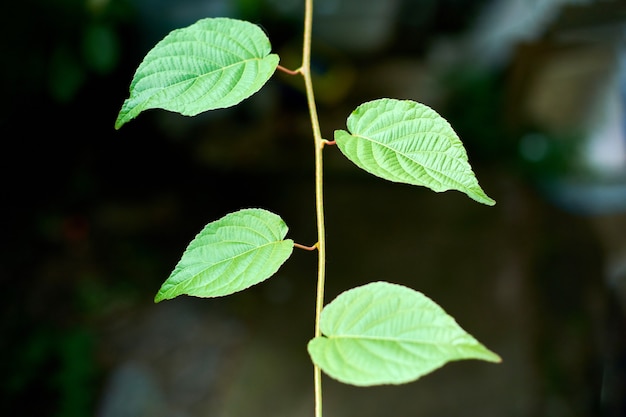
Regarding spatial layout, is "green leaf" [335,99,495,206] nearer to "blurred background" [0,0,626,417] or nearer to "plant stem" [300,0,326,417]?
"plant stem" [300,0,326,417]

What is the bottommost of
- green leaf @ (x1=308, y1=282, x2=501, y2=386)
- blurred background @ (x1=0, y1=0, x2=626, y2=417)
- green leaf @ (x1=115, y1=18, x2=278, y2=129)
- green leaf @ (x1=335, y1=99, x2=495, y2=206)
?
blurred background @ (x1=0, y1=0, x2=626, y2=417)

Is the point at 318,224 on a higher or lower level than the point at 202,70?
lower

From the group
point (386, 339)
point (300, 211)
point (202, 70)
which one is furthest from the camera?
point (300, 211)

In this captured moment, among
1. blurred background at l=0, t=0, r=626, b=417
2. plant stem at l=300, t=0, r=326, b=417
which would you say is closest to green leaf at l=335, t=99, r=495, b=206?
plant stem at l=300, t=0, r=326, b=417

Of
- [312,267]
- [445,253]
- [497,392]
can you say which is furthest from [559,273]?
[312,267]

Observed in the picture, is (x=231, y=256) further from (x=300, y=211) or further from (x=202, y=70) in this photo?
(x=300, y=211)

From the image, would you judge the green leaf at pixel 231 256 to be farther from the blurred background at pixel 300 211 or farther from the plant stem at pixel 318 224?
the blurred background at pixel 300 211

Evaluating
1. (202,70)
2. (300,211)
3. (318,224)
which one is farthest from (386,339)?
(300,211)
